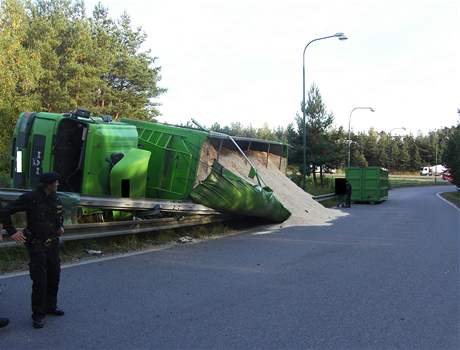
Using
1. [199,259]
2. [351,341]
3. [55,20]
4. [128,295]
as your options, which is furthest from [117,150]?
[55,20]

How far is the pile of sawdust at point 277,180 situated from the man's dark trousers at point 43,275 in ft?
21.4

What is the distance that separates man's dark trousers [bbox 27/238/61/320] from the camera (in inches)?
203

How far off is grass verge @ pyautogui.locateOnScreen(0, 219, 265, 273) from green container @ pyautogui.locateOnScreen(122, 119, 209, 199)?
978 millimetres

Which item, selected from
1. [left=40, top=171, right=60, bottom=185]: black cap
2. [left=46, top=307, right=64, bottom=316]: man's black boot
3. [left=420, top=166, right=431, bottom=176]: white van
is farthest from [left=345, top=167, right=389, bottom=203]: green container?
[left=420, top=166, right=431, bottom=176]: white van

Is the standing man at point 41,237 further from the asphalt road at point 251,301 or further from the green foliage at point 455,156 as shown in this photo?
the green foliage at point 455,156

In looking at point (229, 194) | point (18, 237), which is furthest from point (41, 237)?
point (229, 194)

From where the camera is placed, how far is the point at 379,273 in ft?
27.5

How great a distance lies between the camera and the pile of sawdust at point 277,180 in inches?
550

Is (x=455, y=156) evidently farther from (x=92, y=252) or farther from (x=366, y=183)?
(x=92, y=252)

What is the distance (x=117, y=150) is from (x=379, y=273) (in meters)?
5.52

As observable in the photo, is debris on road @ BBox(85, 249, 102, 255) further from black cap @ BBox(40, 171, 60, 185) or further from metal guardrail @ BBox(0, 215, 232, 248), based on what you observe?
black cap @ BBox(40, 171, 60, 185)

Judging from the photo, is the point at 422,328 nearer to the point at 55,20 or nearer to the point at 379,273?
the point at 379,273

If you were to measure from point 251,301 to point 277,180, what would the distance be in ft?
36.4

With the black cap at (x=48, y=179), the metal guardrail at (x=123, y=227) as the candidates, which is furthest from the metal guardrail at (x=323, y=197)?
the black cap at (x=48, y=179)
